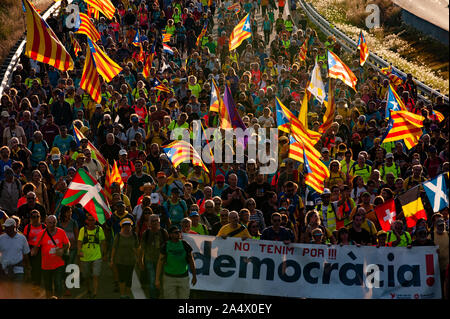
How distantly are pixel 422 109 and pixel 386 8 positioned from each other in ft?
65.8

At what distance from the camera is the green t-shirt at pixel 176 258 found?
44.8 ft

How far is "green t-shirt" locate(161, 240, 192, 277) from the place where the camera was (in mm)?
13648

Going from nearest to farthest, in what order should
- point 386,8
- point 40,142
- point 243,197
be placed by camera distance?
point 243,197 → point 40,142 → point 386,8

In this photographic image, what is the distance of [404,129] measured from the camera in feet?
61.1

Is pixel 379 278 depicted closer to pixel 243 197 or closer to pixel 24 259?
pixel 243 197

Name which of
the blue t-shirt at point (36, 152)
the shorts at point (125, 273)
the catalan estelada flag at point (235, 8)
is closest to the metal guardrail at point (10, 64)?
the blue t-shirt at point (36, 152)

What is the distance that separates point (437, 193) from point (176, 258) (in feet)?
14.7

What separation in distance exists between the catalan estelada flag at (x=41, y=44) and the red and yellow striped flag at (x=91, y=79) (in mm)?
388

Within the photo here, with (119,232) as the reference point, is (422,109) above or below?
above

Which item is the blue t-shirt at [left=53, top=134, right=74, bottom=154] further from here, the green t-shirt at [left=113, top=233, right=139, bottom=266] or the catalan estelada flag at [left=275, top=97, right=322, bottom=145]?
the green t-shirt at [left=113, top=233, right=139, bottom=266]

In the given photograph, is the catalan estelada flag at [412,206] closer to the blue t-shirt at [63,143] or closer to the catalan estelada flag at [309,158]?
the catalan estelada flag at [309,158]

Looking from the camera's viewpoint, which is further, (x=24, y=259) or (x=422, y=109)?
(x=422, y=109)

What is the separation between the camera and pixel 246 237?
14.3 metres
